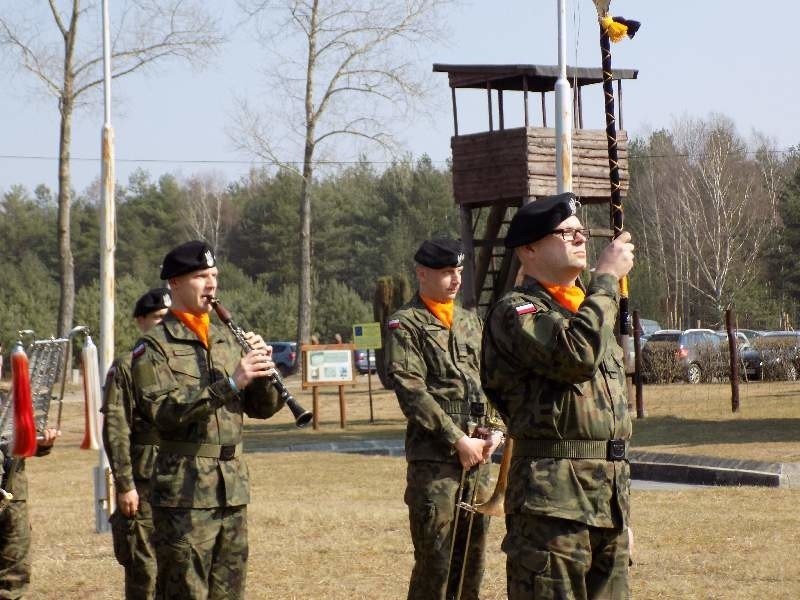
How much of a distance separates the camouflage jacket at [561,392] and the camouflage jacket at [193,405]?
5.34ft

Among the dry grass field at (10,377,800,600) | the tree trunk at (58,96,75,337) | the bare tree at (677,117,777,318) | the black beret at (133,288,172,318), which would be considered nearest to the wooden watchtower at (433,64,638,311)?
the dry grass field at (10,377,800,600)

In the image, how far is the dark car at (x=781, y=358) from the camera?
38.8 m

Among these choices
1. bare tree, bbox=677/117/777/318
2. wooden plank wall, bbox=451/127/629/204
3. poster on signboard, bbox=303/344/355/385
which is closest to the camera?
wooden plank wall, bbox=451/127/629/204

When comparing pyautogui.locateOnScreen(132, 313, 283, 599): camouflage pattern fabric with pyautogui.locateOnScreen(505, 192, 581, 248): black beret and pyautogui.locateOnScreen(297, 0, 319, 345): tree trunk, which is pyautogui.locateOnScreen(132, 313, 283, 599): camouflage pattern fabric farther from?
pyautogui.locateOnScreen(297, 0, 319, 345): tree trunk

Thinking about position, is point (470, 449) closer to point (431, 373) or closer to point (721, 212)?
point (431, 373)

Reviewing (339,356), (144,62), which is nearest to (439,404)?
(339,356)

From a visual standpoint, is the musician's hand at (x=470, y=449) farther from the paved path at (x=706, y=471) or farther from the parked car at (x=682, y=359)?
the parked car at (x=682, y=359)

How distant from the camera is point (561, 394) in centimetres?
522

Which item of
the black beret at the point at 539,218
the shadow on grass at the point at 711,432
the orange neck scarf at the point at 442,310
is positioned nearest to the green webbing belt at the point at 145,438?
the orange neck scarf at the point at 442,310

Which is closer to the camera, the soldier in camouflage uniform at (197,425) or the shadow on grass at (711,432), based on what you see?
the soldier in camouflage uniform at (197,425)

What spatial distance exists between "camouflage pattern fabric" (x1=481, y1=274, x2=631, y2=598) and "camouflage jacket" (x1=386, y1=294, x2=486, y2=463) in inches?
81.1

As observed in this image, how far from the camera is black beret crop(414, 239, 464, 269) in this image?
7742mm

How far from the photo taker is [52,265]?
92312 millimetres

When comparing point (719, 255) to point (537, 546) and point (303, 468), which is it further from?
point (537, 546)
